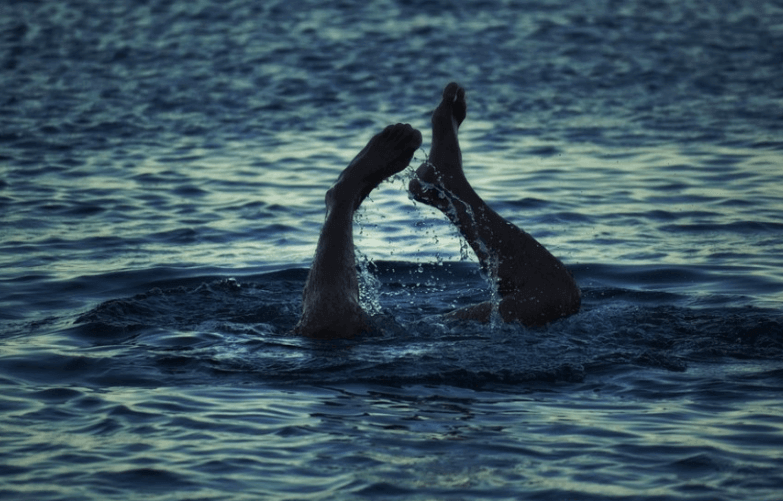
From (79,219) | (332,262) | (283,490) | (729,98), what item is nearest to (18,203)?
(79,219)

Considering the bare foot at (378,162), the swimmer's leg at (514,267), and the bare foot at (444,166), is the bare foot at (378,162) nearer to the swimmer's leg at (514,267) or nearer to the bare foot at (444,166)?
the bare foot at (444,166)

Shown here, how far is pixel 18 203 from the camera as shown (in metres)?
10.3

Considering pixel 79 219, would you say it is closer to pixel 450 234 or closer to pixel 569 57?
pixel 450 234

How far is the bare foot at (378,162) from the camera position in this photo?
20.9 feet

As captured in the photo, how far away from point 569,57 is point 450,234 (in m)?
7.54

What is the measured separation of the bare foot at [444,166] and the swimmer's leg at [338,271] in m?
0.41

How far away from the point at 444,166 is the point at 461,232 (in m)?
0.52

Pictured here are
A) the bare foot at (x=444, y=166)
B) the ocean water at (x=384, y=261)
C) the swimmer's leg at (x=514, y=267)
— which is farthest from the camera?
the bare foot at (x=444, y=166)

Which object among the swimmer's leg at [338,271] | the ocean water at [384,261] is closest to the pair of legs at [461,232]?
the swimmer's leg at [338,271]

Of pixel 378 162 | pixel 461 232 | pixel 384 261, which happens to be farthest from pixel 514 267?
pixel 384 261

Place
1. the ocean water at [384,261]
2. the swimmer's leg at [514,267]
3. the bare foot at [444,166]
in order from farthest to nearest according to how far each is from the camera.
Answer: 1. the bare foot at [444,166]
2. the swimmer's leg at [514,267]
3. the ocean water at [384,261]

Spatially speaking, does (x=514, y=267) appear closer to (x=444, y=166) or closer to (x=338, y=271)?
(x=444, y=166)

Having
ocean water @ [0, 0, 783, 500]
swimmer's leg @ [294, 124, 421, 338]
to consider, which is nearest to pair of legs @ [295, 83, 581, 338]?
swimmer's leg @ [294, 124, 421, 338]

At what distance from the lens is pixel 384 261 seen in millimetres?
8773
